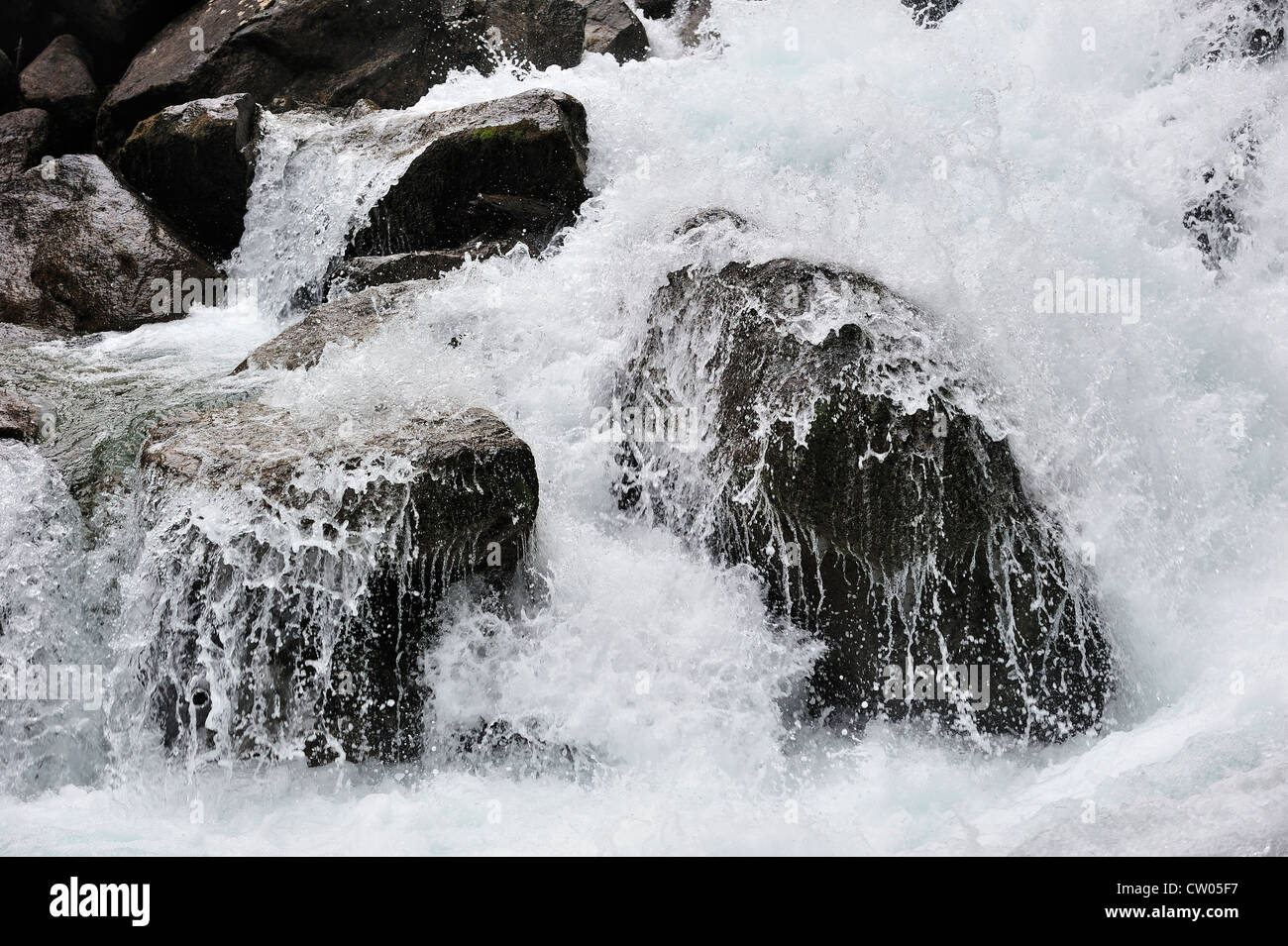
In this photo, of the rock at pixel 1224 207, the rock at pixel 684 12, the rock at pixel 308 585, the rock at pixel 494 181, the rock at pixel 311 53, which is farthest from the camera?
the rock at pixel 684 12

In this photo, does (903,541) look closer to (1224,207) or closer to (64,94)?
(1224,207)

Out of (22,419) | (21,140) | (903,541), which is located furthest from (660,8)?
(903,541)

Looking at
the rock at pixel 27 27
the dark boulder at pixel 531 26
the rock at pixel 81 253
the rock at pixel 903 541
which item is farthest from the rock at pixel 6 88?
Answer: the rock at pixel 903 541

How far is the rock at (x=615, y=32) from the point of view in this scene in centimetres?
1084

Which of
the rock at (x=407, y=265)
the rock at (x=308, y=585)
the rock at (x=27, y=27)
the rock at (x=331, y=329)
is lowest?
the rock at (x=308, y=585)

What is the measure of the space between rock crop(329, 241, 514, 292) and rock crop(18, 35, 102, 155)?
4.65m

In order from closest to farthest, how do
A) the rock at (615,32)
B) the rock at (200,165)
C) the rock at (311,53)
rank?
1. the rock at (200,165)
2. the rock at (311,53)
3. the rock at (615,32)

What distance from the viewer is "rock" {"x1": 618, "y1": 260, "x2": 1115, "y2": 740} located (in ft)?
14.7

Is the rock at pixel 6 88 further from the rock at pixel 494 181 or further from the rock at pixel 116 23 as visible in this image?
the rock at pixel 494 181

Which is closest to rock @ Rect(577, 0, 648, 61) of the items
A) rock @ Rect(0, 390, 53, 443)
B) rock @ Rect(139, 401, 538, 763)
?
rock @ Rect(0, 390, 53, 443)

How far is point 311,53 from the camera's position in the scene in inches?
381

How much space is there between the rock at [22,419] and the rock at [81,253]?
2386 millimetres
